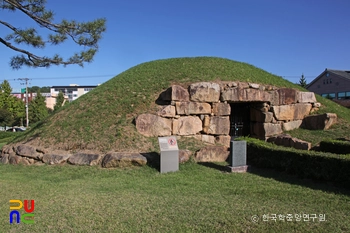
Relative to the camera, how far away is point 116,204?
517 centimetres

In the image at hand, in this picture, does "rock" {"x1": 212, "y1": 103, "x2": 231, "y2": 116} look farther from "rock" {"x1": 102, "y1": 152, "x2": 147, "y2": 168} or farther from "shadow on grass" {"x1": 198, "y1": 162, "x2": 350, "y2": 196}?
"rock" {"x1": 102, "y1": 152, "x2": 147, "y2": 168}

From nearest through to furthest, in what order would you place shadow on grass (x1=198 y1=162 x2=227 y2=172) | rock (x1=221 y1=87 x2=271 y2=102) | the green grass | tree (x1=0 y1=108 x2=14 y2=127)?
the green grass → shadow on grass (x1=198 y1=162 x2=227 y2=172) → rock (x1=221 y1=87 x2=271 y2=102) → tree (x1=0 y1=108 x2=14 y2=127)

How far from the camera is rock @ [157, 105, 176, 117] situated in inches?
418

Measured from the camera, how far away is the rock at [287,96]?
12702 millimetres

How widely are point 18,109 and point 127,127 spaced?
45.2m

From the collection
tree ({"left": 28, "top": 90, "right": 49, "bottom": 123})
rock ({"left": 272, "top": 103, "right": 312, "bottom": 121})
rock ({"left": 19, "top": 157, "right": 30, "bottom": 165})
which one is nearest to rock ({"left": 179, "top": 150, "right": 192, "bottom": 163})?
rock ({"left": 19, "top": 157, "right": 30, "bottom": 165})

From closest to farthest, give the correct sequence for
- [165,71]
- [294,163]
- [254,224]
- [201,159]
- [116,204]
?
[254,224], [116,204], [294,163], [201,159], [165,71]

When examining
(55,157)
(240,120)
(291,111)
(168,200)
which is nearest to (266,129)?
(240,120)

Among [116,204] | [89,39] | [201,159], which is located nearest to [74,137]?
[89,39]

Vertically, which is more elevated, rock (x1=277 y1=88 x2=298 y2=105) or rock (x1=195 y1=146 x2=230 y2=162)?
rock (x1=277 y1=88 x2=298 y2=105)

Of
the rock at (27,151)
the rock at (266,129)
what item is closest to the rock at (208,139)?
the rock at (266,129)

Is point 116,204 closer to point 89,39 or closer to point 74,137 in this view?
point 89,39

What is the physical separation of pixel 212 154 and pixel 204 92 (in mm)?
3103

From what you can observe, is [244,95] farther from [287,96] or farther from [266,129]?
[287,96]
